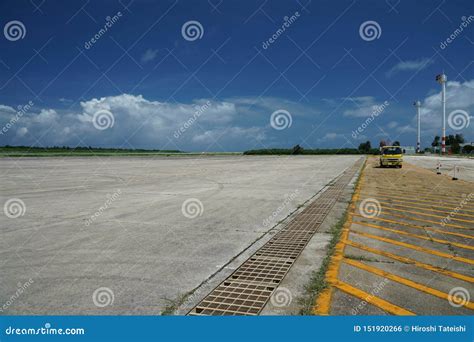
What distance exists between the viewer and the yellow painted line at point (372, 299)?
12.6 feet

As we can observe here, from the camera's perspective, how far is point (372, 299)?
4.13 m

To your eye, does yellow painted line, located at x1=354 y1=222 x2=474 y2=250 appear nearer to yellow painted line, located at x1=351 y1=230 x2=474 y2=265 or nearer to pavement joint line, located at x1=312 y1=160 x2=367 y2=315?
pavement joint line, located at x1=312 y1=160 x2=367 y2=315

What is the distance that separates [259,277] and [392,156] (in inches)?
1160

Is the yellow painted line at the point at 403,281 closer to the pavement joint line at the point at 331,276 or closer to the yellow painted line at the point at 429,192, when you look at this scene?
the pavement joint line at the point at 331,276

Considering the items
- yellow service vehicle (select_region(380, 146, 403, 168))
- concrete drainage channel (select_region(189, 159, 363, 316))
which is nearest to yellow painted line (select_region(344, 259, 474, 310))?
concrete drainage channel (select_region(189, 159, 363, 316))

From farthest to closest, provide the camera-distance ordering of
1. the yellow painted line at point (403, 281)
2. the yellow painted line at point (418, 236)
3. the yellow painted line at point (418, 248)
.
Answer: the yellow painted line at point (418, 236)
the yellow painted line at point (418, 248)
the yellow painted line at point (403, 281)

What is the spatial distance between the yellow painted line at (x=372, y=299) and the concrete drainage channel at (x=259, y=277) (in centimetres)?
80

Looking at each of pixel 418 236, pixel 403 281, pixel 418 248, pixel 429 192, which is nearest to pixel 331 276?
pixel 403 281

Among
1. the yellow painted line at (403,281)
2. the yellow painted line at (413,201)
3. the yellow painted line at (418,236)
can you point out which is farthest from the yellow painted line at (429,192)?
the yellow painted line at (403,281)

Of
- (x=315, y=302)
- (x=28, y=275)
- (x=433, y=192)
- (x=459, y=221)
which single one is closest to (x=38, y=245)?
(x=28, y=275)

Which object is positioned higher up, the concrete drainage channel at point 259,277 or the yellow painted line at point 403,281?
the yellow painted line at point 403,281

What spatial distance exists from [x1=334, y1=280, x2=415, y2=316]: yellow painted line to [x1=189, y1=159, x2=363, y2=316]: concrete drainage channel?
80cm

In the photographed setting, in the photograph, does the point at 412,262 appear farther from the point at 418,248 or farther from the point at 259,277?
the point at 259,277

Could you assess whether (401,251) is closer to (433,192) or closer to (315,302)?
(315,302)
